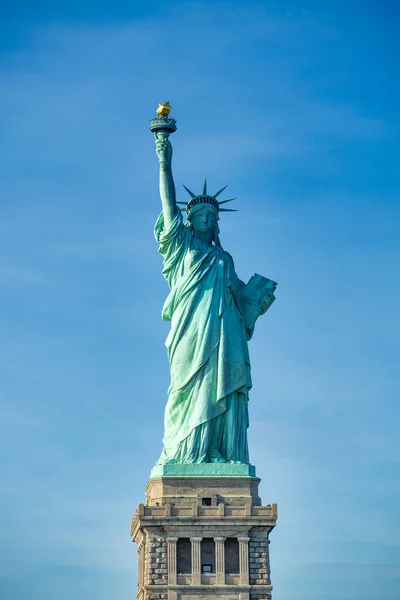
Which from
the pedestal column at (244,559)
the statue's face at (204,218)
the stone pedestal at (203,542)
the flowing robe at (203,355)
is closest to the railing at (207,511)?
the stone pedestal at (203,542)

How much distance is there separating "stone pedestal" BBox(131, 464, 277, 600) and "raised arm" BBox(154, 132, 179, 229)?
29.2 ft

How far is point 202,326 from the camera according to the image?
5491cm

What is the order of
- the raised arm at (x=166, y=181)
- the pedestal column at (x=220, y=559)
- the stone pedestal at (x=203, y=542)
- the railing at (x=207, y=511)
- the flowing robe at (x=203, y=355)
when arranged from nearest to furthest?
the stone pedestal at (x=203, y=542)
the pedestal column at (x=220, y=559)
the railing at (x=207, y=511)
the flowing robe at (x=203, y=355)
the raised arm at (x=166, y=181)

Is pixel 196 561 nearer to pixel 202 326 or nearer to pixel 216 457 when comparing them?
pixel 216 457

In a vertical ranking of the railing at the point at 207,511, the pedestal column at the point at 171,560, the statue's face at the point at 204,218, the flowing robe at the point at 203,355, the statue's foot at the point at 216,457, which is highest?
the statue's face at the point at 204,218

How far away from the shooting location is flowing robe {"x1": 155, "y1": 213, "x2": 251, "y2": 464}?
177ft

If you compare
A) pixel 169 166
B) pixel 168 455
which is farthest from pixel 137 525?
pixel 169 166

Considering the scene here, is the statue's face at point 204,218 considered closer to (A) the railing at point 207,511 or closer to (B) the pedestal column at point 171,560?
(A) the railing at point 207,511

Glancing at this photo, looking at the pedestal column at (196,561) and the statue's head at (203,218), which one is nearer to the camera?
the pedestal column at (196,561)

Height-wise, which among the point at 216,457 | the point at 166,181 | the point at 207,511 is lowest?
the point at 207,511

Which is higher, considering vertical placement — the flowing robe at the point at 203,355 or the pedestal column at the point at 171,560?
the flowing robe at the point at 203,355

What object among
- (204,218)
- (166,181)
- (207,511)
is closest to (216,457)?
(207,511)

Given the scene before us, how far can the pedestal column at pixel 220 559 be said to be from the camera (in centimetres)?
5194

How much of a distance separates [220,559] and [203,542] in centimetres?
77
